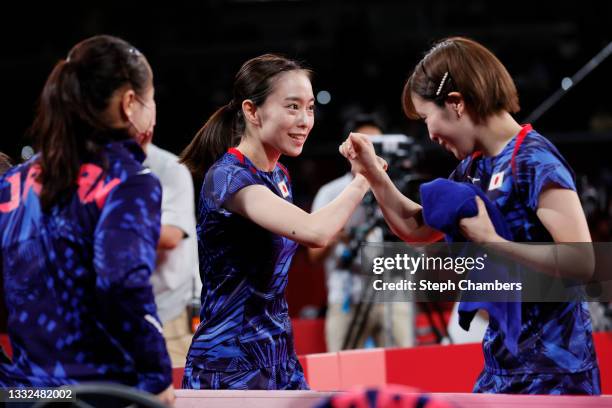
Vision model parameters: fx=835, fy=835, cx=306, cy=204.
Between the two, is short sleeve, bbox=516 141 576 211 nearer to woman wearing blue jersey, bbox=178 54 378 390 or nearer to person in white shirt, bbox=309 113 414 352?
woman wearing blue jersey, bbox=178 54 378 390

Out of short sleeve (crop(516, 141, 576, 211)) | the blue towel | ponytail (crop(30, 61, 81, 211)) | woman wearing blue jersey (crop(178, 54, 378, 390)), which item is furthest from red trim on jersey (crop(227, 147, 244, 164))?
short sleeve (crop(516, 141, 576, 211))

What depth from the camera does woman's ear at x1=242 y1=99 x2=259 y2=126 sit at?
2.36m

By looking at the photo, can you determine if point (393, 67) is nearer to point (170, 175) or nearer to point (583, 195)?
point (583, 195)

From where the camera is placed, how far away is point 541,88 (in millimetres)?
8695

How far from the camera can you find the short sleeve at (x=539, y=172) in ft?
6.40

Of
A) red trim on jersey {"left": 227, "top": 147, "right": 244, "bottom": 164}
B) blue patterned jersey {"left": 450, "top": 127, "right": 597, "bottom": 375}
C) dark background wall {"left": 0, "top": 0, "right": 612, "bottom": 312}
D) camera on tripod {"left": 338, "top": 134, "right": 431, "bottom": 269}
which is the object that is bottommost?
blue patterned jersey {"left": 450, "top": 127, "right": 597, "bottom": 375}

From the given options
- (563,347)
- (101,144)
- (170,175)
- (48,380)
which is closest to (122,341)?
(48,380)

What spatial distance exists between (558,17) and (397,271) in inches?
324

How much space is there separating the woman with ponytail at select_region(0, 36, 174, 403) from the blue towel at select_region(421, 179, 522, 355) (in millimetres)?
707

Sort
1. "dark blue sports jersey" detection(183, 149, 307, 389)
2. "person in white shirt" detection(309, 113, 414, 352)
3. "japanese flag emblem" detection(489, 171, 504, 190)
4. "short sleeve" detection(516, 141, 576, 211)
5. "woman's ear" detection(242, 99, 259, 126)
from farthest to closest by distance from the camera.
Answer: "person in white shirt" detection(309, 113, 414, 352) → "woman's ear" detection(242, 99, 259, 126) → "dark blue sports jersey" detection(183, 149, 307, 389) → "japanese flag emblem" detection(489, 171, 504, 190) → "short sleeve" detection(516, 141, 576, 211)

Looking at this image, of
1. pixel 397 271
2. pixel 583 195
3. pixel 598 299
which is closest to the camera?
pixel 598 299

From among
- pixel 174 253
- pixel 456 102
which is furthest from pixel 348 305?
pixel 456 102

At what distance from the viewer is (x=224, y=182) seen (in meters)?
2.18

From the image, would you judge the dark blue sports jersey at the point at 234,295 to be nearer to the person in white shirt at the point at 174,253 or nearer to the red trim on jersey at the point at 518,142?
the red trim on jersey at the point at 518,142
